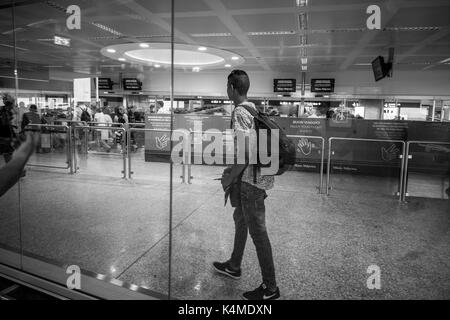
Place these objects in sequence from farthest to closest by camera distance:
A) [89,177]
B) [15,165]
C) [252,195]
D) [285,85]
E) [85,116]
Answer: [285,85]
[85,116]
[89,177]
[252,195]
[15,165]

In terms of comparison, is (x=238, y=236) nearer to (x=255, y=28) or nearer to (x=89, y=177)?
(x=89, y=177)

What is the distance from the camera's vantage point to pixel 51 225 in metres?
3.65

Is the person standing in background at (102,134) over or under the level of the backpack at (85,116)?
under

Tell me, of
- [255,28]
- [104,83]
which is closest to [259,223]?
[255,28]

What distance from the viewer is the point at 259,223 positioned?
2.18 metres

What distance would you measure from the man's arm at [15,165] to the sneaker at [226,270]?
1669 mm

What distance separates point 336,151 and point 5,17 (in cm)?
710

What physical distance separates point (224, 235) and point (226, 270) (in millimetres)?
924

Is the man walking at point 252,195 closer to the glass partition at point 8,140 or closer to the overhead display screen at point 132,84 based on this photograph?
the glass partition at point 8,140

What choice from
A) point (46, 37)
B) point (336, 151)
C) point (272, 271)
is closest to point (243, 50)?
point (336, 151)

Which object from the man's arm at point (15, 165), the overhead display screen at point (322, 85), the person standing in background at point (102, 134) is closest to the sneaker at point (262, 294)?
the man's arm at point (15, 165)

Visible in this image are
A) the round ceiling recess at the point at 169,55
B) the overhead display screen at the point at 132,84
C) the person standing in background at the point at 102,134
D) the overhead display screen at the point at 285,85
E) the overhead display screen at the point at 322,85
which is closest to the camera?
the person standing in background at the point at 102,134

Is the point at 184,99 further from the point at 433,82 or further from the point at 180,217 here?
the point at 180,217

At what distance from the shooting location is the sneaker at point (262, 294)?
2.18m
